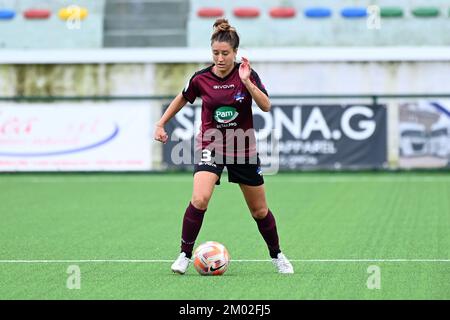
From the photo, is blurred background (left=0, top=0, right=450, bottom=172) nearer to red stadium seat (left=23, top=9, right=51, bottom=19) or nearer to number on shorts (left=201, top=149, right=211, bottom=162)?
red stadium seat (left=23, top=9, right=51, bottom=19)

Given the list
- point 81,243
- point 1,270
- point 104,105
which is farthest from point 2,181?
point 1,270

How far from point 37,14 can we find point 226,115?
1896 cm

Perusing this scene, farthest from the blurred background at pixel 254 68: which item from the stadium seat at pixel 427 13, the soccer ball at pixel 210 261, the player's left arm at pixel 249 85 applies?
the player's left arm at pixel 249 85

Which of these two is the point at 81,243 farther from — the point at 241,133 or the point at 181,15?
the point at 181,15

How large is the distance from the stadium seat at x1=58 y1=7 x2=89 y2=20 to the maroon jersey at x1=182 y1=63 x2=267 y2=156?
1800 cm

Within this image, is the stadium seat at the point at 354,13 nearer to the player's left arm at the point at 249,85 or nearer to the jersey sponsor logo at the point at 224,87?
the jersey sponsor logo at the point at 224,87

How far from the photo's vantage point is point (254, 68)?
2561 cm

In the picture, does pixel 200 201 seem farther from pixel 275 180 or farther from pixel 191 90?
pixel 275 180

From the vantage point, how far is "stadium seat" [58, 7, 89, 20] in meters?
27.0

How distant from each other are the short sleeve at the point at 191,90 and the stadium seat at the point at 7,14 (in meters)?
18.7

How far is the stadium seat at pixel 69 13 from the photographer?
88.7 ft

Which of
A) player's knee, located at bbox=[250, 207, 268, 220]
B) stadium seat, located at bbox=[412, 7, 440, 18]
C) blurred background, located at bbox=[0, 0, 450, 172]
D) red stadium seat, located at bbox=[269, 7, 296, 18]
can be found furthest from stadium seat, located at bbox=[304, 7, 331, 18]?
player's knee, located at bbox=[250, 207, 268, 220]

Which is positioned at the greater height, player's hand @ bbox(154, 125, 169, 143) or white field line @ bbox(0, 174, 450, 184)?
player's hand @ bbox(154, 125, 169, 143)

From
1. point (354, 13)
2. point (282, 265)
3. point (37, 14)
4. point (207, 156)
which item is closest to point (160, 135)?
point (207, 156)
